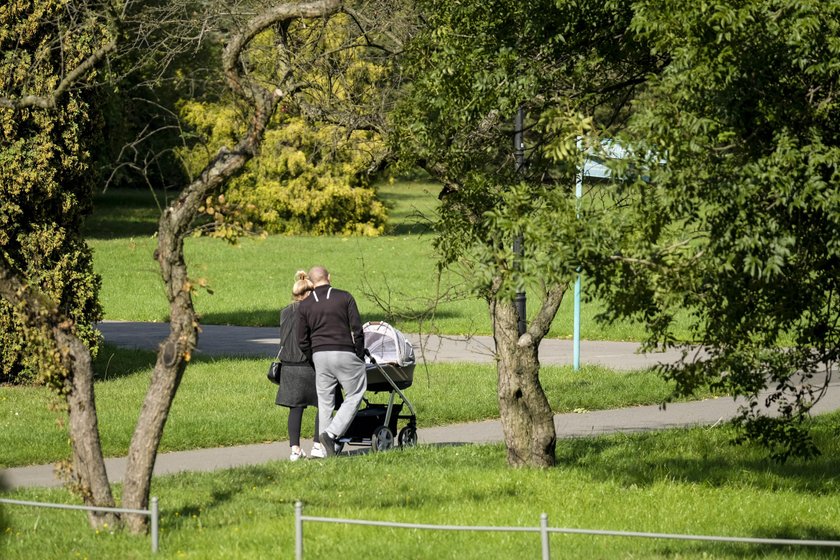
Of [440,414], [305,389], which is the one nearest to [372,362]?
[305,389]

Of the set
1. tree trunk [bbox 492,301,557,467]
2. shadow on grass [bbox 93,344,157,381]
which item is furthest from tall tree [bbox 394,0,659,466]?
shadow on grass [bbox 93,344,157,381]

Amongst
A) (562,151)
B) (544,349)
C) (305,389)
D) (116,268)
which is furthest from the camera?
(116,268)

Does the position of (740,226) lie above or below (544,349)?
above

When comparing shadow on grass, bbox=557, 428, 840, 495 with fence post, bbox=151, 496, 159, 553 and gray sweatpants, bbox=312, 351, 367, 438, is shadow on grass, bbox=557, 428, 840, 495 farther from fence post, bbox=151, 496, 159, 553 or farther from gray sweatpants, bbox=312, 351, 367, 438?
fence post, bbox=151, 496, 159, 553

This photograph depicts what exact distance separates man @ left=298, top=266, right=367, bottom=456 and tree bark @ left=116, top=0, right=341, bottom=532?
3.24m

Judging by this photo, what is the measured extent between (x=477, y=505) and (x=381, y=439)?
2.96m

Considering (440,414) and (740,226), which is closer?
(740,226)

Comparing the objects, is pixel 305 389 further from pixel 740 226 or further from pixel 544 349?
pixel 544 349

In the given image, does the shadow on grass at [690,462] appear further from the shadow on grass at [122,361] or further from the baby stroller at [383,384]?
the shadow on grass at [122,361]

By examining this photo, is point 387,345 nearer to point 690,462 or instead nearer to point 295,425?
→ point 295,425

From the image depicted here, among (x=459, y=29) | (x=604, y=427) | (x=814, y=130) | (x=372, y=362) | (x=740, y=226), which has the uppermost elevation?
(x=459, y=29)

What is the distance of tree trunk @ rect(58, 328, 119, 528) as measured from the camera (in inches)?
324

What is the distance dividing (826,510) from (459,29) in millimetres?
4689

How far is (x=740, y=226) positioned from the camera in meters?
6.94
